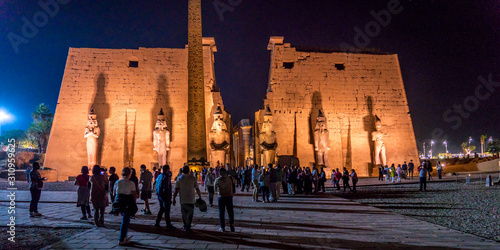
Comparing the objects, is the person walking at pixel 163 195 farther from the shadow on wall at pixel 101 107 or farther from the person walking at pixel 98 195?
the shadow on wall at pixel 101 107

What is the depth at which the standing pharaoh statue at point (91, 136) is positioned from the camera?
61.4 ft

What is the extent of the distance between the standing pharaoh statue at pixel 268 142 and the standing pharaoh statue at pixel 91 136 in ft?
30.4

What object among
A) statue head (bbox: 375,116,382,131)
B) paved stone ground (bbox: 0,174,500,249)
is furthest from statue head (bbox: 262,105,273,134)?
paved stone ground (bbox: 0,174,500,249)

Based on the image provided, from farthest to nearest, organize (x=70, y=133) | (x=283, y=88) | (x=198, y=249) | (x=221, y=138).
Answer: (x=283, y=88) → (x=70, y=133) → (x=221, y=138) → (x=198, y=249)

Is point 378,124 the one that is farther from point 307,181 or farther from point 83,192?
point 83,192

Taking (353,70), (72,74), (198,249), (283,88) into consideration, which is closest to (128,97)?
(72,74)

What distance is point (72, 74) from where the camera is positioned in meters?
21.2

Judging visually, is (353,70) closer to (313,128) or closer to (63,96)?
(313,128)

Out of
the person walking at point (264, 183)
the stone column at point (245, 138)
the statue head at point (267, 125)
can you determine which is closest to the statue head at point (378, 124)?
the statue head at point (267, 125)

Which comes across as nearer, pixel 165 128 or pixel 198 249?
pixel 198 249

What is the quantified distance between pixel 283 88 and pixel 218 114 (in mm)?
5641

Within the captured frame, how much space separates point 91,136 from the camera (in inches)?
739

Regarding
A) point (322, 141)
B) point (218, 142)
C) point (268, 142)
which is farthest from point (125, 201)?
point (322, 141)

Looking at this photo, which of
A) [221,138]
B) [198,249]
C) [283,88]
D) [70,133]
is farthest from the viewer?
[283,88]
